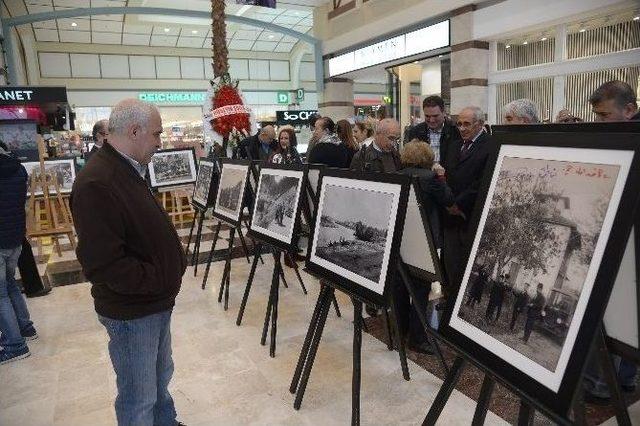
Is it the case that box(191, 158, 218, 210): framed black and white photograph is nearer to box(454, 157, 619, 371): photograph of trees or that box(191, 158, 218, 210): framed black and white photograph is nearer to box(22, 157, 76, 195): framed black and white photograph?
box(22, 157, 76, 195): framed black and white photograph

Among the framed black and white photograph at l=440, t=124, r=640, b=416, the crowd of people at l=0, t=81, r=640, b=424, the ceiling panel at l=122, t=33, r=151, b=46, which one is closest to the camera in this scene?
the framed black and white photograph at l=440, t=124, r=640, b=416

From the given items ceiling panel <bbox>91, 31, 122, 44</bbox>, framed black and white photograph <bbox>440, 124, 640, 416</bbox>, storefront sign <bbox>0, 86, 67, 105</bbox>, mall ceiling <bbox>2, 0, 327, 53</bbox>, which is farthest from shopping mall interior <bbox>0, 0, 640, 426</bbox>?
ceiling panel <bbox>91, 31, 122, 44</bbox>

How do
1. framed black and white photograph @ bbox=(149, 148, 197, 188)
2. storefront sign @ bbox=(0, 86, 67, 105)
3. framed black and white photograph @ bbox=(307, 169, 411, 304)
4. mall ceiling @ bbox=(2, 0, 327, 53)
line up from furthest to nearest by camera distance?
mall ceiling @ bbox=(2, 0, 327, 53) < storefront sign @ bbox=(0, 86, 67, 105) < framed black and white photograph @ bbox=(149, 148, 197, 188) < framed black and white photograph @ bbox=(307, 169, 411, 304)

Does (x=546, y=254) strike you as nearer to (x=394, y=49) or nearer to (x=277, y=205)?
(x=277, y=205)

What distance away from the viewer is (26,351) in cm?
299

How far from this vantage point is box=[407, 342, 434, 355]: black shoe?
280 centimetres

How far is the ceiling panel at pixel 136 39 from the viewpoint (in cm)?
1592

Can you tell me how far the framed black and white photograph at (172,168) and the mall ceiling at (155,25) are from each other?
702cm

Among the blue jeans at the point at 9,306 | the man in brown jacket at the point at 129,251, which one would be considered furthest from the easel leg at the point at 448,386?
the blue jeans at the point at 9,306

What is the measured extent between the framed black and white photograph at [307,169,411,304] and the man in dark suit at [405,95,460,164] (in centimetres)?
159

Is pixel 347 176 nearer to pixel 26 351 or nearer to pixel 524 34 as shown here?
pixel 26 351

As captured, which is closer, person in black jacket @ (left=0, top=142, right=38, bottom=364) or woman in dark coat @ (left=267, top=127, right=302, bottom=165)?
person in black jacket @ (left=0, top=142, right=38, bottom=364)

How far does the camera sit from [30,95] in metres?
8.17

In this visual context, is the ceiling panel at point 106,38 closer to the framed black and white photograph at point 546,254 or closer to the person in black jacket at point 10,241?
the person in black jacket at point 10,241
